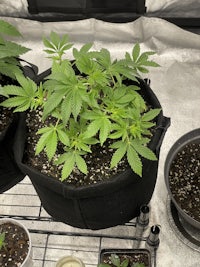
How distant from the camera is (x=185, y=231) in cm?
130

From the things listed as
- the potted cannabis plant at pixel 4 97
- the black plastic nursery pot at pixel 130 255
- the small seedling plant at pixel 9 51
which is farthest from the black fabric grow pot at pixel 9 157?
the black plastic nursery pot at pixel 130 255

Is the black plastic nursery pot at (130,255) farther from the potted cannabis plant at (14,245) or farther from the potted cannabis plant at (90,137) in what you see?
the potted cannabis plant at (14,245)

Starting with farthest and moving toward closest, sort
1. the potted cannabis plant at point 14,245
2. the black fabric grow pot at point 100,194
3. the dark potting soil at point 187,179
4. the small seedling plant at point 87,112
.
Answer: the dark potting soil at point 187,179 < the potted cannabis plant at point 14,245 < the black fabric grow pot at point 100,194 < the small seedling plant at point 87,112

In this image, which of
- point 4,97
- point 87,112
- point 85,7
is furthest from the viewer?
point 85,7

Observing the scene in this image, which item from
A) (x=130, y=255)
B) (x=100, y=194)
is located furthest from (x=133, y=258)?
(x=100, y=194)

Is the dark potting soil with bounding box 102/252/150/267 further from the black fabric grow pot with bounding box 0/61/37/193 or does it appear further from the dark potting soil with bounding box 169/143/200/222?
the black fabric grow pot with bounding box 0/61/37/193

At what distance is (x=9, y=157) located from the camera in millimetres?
1229

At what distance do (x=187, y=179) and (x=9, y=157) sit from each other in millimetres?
505

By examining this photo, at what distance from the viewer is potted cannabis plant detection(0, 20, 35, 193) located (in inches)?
42.8

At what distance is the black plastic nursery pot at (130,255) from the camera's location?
1.14m

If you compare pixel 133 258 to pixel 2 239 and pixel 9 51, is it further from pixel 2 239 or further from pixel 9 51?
pixel 9 51

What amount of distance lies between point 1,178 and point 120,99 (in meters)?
0.49

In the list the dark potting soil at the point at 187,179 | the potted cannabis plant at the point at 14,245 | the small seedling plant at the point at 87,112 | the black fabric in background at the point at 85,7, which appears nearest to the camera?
the small seedling plant at the point at 87,112

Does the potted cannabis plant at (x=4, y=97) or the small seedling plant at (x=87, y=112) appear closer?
the small seedling plant at (x=87, y=112)
